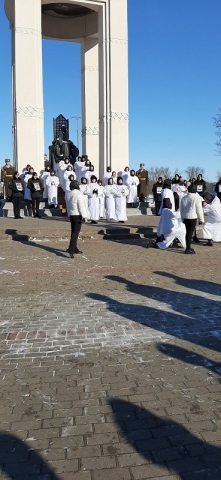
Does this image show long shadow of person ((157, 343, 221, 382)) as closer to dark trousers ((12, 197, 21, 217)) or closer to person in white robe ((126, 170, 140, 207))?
dark trousers ((12, 197, 21, 217))

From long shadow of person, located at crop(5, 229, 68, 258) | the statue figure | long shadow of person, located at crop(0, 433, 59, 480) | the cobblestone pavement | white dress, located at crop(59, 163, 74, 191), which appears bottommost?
long shadow of person, located at crop(0, 433, 59, 480)

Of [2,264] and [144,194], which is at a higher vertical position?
[144,194]

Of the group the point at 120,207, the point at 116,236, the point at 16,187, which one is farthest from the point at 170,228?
the point at 16,187

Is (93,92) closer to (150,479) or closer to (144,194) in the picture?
(144,194)

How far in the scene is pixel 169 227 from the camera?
11.7 m

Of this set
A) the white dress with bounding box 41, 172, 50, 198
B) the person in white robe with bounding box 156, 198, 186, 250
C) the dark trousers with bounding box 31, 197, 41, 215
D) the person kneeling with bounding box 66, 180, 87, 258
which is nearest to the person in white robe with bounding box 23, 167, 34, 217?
the white dress with bounding box 41, 172, 50, 198

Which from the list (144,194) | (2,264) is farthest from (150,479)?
(144,194)

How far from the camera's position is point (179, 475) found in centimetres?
260

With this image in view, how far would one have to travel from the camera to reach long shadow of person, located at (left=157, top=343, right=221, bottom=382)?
4.14m

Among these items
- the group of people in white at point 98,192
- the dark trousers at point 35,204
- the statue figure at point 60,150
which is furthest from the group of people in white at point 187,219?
the statue figure at point 60,150

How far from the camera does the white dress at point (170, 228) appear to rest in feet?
38.4

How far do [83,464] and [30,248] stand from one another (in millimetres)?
9361

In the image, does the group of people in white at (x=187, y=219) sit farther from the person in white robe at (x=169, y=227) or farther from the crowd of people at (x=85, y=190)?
the crowd of people at (x=85, y=190)

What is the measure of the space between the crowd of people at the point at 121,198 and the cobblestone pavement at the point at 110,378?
10.4ft
